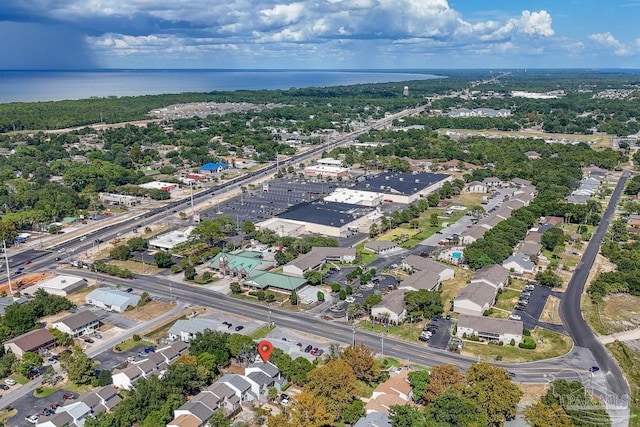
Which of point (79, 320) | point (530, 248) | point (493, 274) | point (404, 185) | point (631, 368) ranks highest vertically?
point (404, 185)

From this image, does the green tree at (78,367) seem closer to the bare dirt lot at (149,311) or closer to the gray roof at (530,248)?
the bare dirt lot at (149,311)

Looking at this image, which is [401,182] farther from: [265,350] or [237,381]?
[237,381]

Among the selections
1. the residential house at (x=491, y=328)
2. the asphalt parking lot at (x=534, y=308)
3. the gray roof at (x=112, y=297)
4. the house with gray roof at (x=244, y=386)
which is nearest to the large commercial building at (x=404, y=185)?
the asphalt parking lot at (x=534, y=308)

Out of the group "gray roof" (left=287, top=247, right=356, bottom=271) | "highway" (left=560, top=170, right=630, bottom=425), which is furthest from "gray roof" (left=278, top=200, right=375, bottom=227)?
"highway" (left=560, top=170, right=630, bottom=425)

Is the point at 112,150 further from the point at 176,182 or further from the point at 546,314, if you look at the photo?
the point at 546,314

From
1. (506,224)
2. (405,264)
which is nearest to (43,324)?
(405,264)

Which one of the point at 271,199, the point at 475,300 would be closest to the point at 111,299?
the point at 475,300
